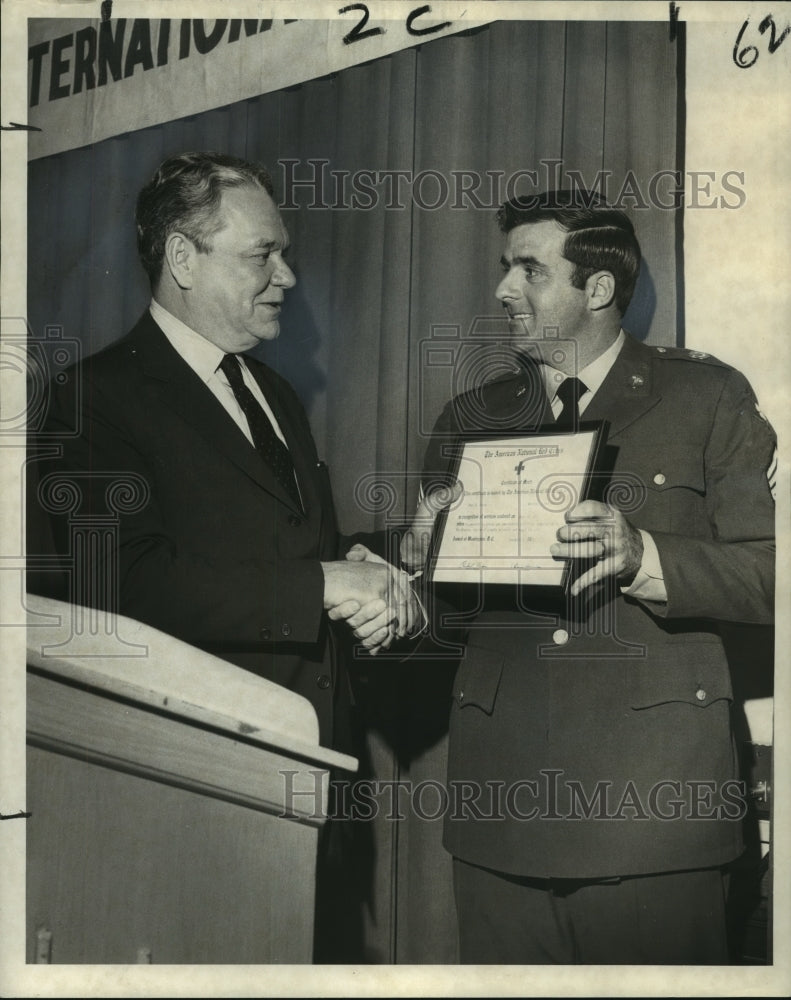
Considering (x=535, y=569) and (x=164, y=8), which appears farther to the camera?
(x=164, y=8)

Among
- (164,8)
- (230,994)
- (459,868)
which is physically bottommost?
(230,994)

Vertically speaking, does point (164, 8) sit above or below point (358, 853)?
above

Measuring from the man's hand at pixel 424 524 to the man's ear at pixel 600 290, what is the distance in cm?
68

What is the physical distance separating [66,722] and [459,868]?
123 centimetres

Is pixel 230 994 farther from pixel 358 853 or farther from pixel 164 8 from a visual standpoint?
pixel 164 8

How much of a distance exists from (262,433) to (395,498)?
0.44 metres

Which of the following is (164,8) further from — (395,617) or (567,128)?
(395,617)

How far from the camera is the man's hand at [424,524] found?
134 inches

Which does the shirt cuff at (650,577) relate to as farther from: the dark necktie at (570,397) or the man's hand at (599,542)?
the dark necktie at (570,397)

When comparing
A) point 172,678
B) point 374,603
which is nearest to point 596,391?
point 374,603

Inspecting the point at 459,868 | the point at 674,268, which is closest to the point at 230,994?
the point at 459,868

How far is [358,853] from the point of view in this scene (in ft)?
11.3

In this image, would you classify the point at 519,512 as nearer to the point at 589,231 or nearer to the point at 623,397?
the point at 623,397

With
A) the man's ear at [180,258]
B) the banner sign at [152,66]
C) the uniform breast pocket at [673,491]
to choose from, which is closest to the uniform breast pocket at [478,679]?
the uniform breast pocket at [673,491]
